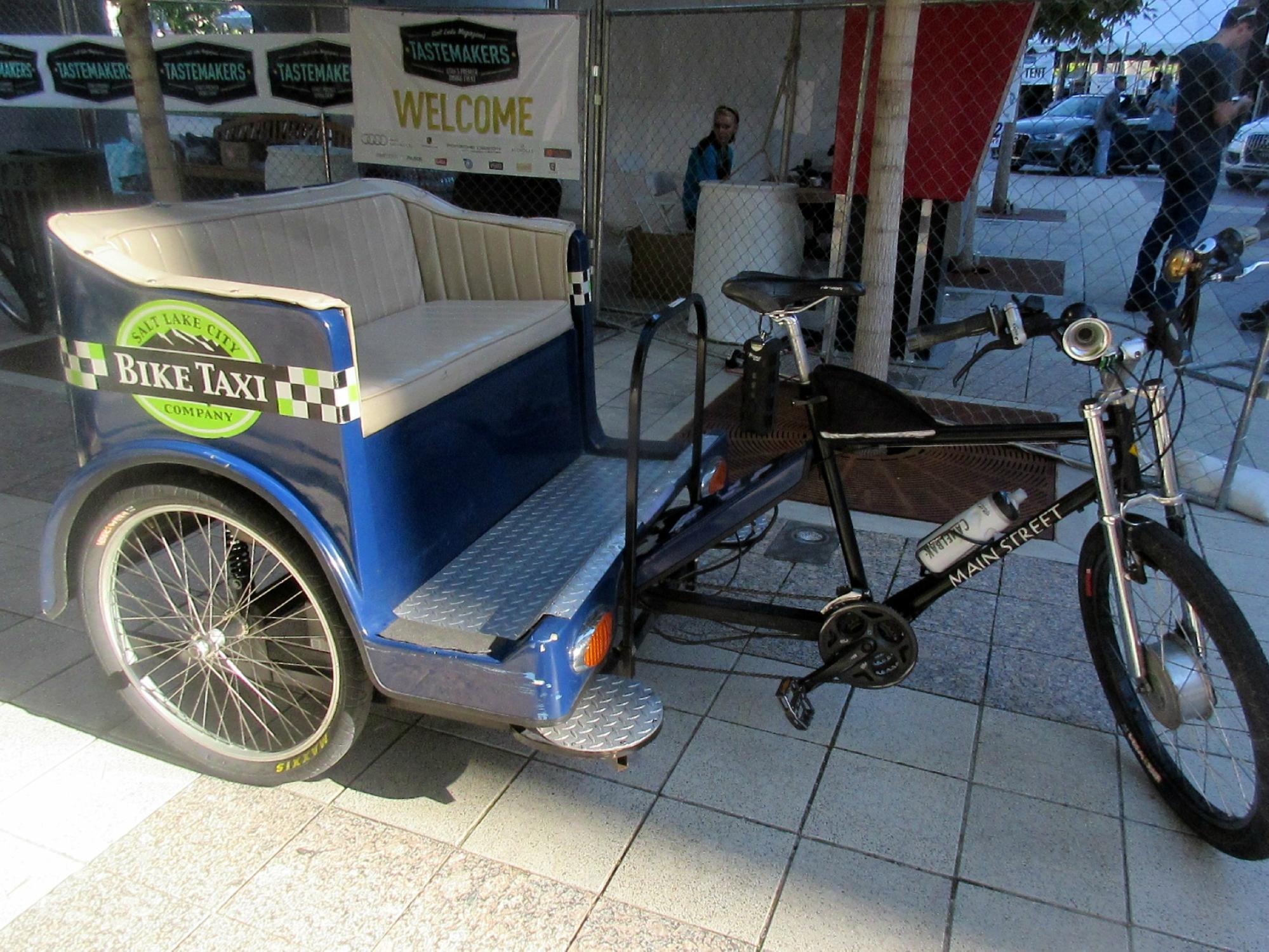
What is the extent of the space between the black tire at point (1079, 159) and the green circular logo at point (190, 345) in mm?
16765

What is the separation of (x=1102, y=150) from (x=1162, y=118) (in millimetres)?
5513

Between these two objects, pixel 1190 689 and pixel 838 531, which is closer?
pixel 1190 689

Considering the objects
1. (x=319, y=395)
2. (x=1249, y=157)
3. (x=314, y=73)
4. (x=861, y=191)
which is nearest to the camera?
(x=319, y=395)

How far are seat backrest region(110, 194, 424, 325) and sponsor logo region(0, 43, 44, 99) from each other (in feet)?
18.6

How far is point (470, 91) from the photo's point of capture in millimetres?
6113

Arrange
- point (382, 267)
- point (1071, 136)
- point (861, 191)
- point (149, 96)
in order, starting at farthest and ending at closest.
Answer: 1. point (1071, 136)
2. point (861, 191)
3. point (149, 96)
4. point (382, 267)

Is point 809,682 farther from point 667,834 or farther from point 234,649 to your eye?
point 234,649

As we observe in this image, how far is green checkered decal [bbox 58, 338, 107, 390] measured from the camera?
7.70 feet

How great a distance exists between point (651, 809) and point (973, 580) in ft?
5.63

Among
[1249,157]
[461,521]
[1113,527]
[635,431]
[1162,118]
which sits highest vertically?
[1162,118]

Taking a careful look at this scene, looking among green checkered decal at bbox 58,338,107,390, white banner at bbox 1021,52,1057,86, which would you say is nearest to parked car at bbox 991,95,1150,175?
white banner at bbox 1021,52,1057,86

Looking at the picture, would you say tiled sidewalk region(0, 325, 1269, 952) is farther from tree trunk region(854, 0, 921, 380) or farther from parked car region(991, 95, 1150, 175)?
parked car region(991, 95, 1150, 175)

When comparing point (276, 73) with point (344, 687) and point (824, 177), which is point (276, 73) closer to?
point (824, 177)

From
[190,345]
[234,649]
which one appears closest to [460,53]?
[190,345]
